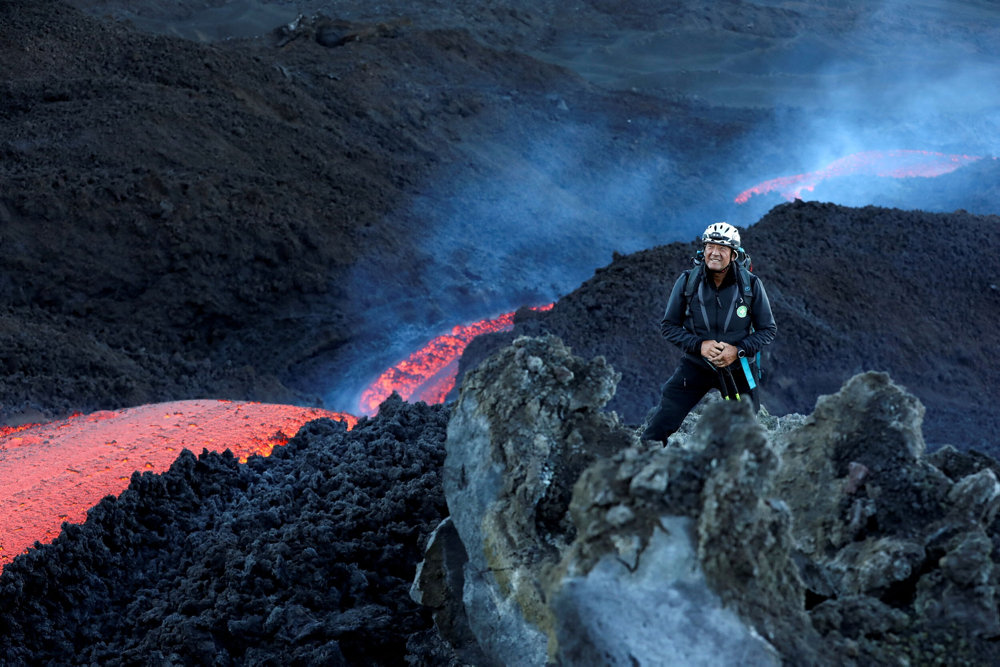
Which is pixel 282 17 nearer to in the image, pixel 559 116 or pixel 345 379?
pixel 559 116

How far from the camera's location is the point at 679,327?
→ 4.92 meters

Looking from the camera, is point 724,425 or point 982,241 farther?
point 982,241

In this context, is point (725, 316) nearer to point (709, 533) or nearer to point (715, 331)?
point (715, 331)

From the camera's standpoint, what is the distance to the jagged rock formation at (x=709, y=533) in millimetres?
2457

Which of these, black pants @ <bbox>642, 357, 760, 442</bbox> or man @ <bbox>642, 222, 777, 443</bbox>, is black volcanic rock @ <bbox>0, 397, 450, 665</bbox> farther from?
man @ <bbox>642, 222, 777, 443</bbox>

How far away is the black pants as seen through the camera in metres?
4.92

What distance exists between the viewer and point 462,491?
3664mm

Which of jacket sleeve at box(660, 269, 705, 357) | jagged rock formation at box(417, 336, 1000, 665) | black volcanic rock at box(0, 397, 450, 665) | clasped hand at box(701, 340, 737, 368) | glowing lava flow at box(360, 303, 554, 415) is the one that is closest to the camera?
jagged rock formation at box(417, 336, 1000, 665)

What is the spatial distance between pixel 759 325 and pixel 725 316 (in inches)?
8.6

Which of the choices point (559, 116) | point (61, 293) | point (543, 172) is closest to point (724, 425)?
point (61, 293)

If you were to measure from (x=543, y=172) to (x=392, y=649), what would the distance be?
1494 centimetres

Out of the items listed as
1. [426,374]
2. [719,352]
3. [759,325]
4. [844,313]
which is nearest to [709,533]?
[719,352]

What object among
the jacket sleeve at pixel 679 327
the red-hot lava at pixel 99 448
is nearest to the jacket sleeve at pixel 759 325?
the jacket sleeve at pixel 679 327

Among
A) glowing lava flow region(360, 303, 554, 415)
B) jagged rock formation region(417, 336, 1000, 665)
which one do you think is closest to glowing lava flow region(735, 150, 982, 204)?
glowing lava flow region(360, 303, 554, 415)
